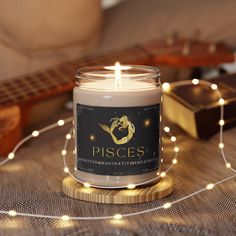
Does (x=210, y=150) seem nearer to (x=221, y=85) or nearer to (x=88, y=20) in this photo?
(x=221, y=85)

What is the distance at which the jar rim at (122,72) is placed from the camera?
2.21 feet

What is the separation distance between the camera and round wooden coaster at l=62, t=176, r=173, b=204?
2.15ft

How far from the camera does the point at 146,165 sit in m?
0.68

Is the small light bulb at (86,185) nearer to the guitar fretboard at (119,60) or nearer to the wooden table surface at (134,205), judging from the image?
the wooden table surface at (134,205)

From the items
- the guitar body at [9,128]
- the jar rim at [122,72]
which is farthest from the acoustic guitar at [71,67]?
the jar rim at [122,72]

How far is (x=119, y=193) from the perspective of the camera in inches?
26.0

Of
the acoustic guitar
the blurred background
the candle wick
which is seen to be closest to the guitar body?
the acoustic guitar

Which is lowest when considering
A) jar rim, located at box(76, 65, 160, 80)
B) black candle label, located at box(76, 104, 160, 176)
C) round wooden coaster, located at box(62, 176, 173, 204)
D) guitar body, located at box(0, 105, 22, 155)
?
guitar body, located at box(0, 105, 22, 155)

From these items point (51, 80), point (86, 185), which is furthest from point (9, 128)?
point (86, 185)

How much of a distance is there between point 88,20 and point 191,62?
244 mm

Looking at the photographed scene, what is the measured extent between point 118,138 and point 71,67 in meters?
0.50

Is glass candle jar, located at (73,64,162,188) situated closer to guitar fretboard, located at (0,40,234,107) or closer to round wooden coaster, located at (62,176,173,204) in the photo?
round wooden coaster, located at (62,176,173,204)

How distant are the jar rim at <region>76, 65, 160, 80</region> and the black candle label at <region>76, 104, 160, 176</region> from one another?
0.04m

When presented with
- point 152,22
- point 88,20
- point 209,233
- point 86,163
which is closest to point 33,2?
point 88,20
